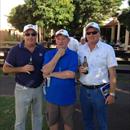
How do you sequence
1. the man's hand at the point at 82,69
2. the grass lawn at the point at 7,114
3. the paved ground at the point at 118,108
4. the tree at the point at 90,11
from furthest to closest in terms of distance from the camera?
the tree at the point at 90,11 → the paved ground at the point at 118,108 → the grass lawn at the point at 7,114 → the man's hand at the point at 82,69

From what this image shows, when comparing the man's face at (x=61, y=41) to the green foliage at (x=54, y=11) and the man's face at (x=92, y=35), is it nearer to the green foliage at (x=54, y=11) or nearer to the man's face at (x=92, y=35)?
the man's face at (x=92, y=35)

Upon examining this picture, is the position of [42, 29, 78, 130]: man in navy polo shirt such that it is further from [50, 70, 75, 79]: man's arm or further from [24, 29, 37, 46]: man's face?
[24, 29, 37, 46]: man's face

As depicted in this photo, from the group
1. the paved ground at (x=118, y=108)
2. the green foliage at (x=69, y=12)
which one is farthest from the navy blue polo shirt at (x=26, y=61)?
the green foliage at (x=69, y=12)

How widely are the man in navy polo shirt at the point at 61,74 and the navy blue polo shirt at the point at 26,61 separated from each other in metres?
0.23

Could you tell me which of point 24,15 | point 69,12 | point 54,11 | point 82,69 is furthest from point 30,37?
point 24,15

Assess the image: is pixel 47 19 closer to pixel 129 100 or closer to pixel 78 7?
pixel 78 7

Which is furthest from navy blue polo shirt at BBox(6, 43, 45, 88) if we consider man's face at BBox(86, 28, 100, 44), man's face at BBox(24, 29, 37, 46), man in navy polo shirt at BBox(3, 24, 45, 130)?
man's face at BBox(86, 28, 100, 44)

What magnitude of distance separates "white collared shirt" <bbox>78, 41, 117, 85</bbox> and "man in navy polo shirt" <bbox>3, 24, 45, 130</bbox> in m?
0.65

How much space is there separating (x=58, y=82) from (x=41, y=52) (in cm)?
57

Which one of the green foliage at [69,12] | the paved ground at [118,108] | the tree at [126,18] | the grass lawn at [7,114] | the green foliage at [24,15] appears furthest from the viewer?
the green foliage at [24,15]

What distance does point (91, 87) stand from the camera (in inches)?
223

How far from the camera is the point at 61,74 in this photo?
5465 mm

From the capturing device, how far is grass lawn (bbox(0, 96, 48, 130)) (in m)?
7.49

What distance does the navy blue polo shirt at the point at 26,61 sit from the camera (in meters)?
5.72
